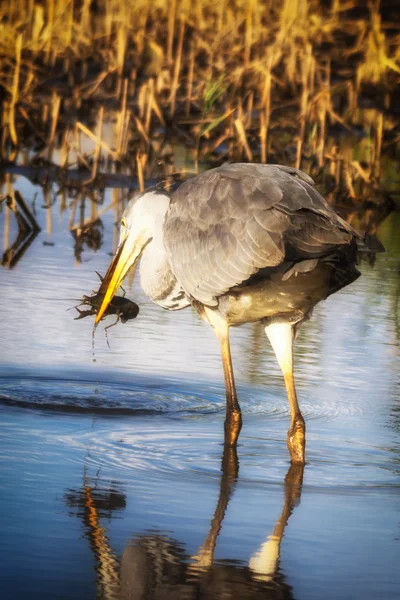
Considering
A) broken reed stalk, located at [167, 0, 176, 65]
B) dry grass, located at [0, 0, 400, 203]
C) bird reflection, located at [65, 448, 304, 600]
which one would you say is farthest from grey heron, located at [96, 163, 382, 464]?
broken reed stalk, located at [167, 0, 176, 65]

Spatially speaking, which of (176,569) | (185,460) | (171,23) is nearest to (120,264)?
(185,460)

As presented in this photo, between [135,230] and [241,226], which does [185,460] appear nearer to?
[241,226]

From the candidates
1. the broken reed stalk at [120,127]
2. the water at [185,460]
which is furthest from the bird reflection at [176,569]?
the broken reed stalk at [120,127]

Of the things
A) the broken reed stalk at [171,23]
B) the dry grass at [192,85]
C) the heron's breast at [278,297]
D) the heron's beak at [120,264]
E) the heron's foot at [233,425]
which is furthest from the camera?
the broken reed stalk at [171,23]

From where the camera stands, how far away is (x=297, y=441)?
5586 millimetres

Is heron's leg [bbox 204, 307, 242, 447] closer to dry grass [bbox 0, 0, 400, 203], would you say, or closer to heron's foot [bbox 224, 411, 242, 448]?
heron's foot [bbox 224, 411, 242, 448]

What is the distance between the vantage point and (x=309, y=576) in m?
4.14

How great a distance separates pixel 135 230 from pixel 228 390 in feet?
3.11

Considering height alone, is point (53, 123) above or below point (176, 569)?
above

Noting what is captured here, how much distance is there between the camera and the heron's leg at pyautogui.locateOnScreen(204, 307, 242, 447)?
5.88 meters

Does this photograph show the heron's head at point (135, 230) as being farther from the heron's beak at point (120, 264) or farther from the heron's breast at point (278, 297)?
the heron's breast at point (278, 297)

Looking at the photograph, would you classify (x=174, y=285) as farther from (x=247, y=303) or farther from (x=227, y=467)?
(x=227, y=467)

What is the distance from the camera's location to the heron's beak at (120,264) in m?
6.54

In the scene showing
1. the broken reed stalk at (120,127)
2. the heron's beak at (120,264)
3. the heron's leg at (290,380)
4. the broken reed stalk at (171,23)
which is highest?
the broken reed stalk at (171,23)
